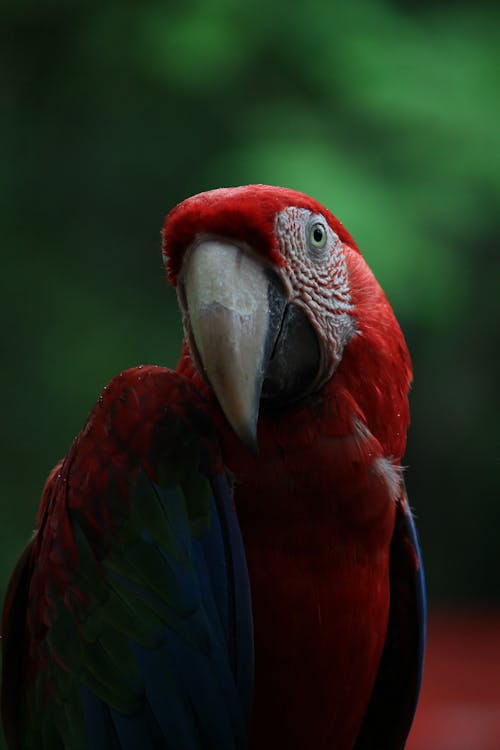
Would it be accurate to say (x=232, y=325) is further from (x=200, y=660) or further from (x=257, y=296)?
(x=200, y=660)

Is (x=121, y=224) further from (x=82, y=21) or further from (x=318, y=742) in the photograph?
(x=318, y=742)

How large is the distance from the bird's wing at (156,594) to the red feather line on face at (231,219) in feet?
0.48

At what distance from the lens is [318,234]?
0.90m

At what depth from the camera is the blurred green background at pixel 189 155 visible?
5.86 ft

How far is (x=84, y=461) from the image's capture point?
91 cm

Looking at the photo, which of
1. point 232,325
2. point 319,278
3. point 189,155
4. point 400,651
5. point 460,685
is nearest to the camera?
point 232,325

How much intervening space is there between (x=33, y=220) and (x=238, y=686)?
154cm

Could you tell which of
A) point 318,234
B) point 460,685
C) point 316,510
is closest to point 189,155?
point 318,234

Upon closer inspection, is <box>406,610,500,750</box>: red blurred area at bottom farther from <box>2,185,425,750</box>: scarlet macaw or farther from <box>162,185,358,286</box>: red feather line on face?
<box>162,185,358,286</box>: red feather line on face

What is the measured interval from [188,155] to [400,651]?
1.36m

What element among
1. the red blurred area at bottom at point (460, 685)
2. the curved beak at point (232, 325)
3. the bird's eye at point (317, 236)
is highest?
the bird's eye at point (317, 236)

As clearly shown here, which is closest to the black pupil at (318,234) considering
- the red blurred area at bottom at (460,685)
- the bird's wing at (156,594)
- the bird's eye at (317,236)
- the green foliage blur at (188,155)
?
the bird's eye at (317,236)

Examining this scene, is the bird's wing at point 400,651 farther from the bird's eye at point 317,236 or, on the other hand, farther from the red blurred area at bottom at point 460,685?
the red blurred area at bottom at point 460,685

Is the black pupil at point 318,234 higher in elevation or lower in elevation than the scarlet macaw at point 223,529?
higher
